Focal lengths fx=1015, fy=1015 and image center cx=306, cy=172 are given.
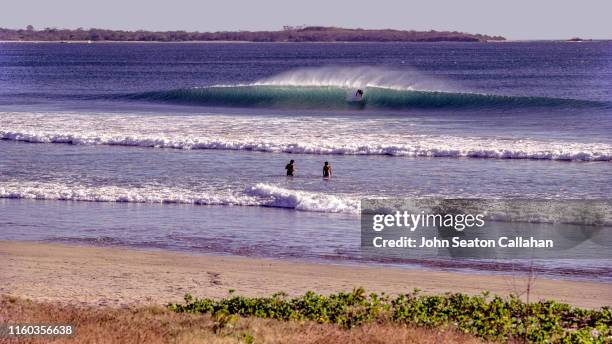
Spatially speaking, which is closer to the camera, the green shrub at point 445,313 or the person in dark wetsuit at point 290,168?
the green shrub at point 445,313

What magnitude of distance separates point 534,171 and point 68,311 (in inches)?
683

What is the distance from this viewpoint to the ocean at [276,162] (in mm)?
17797

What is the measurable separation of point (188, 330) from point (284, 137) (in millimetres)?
24328

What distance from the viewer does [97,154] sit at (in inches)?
1179

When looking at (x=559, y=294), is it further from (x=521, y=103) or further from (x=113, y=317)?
(x=521, y=103)

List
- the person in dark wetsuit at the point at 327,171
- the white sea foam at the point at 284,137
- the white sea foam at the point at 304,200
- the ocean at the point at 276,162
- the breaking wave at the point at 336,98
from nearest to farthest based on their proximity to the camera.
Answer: the ocean at the point at 276,162 < the white sea foam at the point at 304,200 < the person in dark wetsuit at the point at 327,171 < the white sea foam at the point at 284,137 < the breaking wave at the point at 336,98

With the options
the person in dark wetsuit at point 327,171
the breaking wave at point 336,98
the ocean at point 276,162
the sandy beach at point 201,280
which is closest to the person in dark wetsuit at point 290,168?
the ocean at point 276,162

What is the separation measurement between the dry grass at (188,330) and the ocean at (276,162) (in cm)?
488

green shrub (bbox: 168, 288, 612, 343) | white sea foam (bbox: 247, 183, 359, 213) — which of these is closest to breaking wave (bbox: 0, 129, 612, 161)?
white sea foam (bbox: 247, 183, 359, 213)

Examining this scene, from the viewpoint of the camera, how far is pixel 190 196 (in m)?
21.6

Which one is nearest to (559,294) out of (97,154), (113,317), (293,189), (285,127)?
(113,317)

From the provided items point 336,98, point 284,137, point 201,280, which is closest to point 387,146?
point 284,137

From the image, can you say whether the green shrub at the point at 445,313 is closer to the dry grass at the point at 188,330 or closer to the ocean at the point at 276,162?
the dry grass at the point at 188,330

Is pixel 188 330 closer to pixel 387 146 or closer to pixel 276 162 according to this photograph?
pixel 276 162
